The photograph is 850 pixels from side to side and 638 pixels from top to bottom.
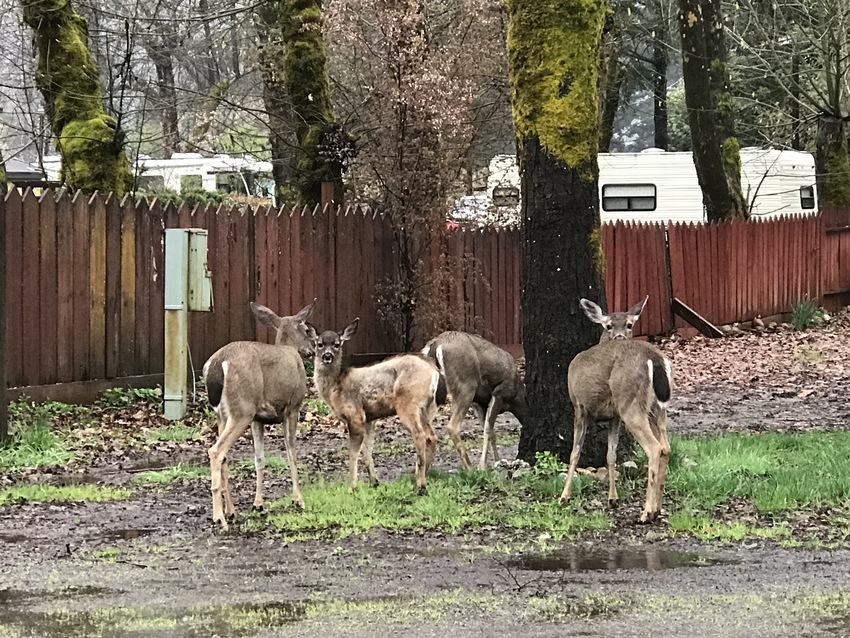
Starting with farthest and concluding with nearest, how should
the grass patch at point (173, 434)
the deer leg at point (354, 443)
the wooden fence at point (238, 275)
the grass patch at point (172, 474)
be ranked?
the wooden fence at point (238, 275) → the grass patch at point (173, 434) → the grass patch at point (172, 474) → the deer leg at point (354, 443)

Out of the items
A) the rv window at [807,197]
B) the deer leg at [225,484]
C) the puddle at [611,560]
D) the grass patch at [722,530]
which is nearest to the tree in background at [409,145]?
the deer leg at [225,484]

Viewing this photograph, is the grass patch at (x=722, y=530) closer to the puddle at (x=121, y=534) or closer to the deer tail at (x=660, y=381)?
the deer tail at (x=660, y=381)

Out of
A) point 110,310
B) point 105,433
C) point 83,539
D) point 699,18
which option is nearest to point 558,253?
point 83,539

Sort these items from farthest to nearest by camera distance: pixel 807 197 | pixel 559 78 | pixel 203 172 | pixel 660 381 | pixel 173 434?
pixel 203 172, pixel 807 197, pixel 173 434, pixel 559 78, pixel 660 381

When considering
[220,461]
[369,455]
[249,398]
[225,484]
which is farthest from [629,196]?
[220,461]

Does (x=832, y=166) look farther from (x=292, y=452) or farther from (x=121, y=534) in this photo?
(x=121, y=534)

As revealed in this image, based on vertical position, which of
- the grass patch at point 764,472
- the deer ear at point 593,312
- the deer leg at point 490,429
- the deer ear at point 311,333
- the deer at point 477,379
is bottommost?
the grass patch at point 764,472

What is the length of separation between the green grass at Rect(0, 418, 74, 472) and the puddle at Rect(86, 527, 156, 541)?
286 centimetres

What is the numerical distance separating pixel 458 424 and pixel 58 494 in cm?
341

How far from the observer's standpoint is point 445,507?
897 cm

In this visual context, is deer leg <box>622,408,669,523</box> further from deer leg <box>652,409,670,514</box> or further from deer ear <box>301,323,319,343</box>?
deer ear <box>301,323,319,343</box>

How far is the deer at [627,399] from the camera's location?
8.66m

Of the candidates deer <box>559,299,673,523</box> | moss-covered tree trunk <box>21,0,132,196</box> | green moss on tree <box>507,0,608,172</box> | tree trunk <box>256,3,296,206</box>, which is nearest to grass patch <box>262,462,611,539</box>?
deer <box>559,299,673,523</box>

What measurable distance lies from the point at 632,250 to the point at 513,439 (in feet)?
32.8
